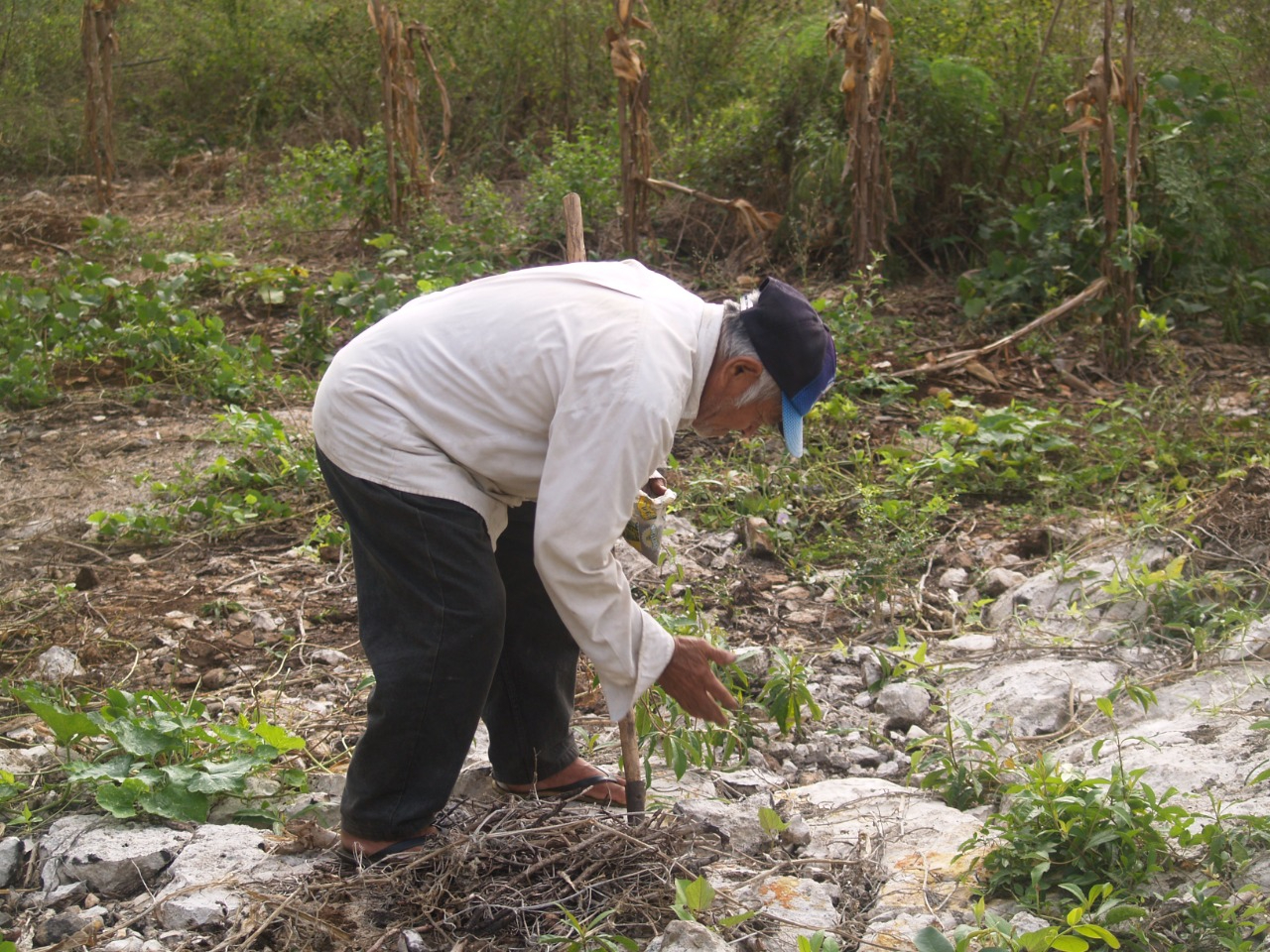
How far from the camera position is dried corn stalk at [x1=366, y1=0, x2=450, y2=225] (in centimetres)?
748

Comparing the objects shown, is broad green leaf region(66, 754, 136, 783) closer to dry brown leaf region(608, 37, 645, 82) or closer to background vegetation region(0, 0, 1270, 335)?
background vegetation region(0, 0, 1270, 335)

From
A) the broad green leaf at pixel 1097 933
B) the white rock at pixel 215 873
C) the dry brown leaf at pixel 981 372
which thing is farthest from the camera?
the dry brown leaf at pixel 981 372

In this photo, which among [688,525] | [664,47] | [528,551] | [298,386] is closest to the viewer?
[528,551]

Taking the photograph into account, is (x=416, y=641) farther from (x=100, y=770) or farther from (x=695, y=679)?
(x=100, y=770)

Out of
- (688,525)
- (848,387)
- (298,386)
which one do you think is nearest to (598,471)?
(688,525)

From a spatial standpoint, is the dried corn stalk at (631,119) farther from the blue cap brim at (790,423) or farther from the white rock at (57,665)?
the blue cap brim at (790,423)

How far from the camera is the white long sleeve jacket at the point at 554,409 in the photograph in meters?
2.08

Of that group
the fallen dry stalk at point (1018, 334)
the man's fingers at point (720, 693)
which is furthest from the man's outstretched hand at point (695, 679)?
the fallen dry stalk at point (1018, 334)

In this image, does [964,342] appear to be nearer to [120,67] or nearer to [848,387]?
[848,387]

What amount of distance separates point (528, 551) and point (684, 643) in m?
0.52

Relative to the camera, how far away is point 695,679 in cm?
229

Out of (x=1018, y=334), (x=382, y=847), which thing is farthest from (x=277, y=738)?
(x=1018, y=334)

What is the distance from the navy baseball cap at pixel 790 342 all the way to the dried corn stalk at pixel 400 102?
573 centimetres

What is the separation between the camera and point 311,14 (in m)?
10.5
